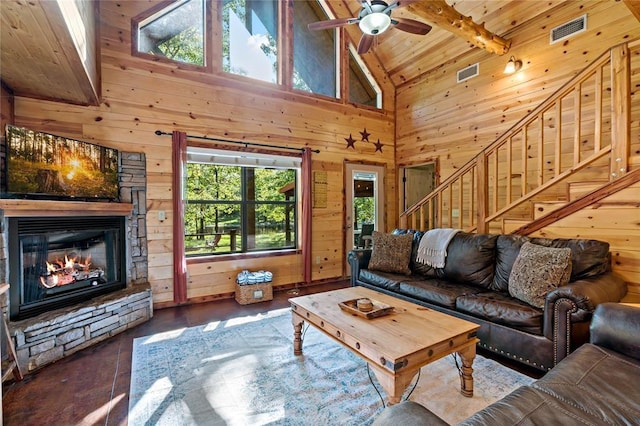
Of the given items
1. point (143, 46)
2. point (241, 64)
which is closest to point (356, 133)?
point (241, 64)

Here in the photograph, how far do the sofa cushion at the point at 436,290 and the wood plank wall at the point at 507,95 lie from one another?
40.8 inches

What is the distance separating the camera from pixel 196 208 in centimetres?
429

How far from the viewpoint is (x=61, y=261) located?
3.00 m

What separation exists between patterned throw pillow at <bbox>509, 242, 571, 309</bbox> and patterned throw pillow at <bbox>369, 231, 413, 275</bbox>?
1262mm

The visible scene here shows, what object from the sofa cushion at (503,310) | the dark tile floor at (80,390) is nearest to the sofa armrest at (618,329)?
the sofa cushion at (503,310)

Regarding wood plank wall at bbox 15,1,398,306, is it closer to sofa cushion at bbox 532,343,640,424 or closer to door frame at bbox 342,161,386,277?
door frame at bbox 342,161,386,277

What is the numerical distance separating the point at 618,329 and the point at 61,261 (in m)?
4.25

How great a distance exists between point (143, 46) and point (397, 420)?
4758 mm

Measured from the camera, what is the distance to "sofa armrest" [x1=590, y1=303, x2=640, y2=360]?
5.16 ft

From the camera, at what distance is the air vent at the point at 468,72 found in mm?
4820

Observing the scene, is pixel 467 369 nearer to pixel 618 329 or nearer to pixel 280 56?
pixel 618 329

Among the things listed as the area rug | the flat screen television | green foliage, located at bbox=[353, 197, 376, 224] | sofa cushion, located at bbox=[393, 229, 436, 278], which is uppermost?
the flat screen television

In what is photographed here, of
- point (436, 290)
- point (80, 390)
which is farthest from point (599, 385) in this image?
point (80, 390)

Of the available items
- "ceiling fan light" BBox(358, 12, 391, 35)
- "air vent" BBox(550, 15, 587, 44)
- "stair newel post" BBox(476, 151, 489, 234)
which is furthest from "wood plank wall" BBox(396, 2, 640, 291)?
"ceiling fan light" BBox(358, 12, 391, 35)
